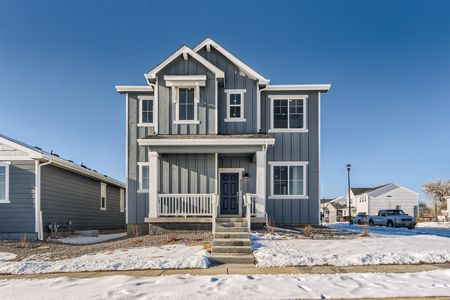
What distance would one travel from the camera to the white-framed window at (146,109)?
1478 cm

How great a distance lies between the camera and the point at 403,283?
6.26 metres

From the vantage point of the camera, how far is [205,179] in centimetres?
1362

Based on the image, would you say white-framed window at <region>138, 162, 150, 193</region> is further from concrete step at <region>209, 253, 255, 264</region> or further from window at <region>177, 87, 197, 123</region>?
concrete step at <region>209, 253, 255, 264</region>

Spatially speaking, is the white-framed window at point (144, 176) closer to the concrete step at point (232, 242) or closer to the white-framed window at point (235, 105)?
the white-framed window at point (235, 105)

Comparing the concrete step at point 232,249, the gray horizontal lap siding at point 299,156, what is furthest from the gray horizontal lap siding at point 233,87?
the concrete step at point 232,249

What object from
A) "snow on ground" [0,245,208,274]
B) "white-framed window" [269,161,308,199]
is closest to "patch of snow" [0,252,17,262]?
"snow on ground" [0,245,208,274]

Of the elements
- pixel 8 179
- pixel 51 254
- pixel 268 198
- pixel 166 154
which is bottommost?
pixel 51 254

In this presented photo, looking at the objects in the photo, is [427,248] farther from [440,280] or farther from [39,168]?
[39,168]

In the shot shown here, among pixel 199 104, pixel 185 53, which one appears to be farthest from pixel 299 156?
pixel 185 53

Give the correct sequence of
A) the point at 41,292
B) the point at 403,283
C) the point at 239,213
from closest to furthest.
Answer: the point at 41,292, the point at 403,283, the point at 239,213

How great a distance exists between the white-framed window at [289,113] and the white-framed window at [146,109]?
17.7ft

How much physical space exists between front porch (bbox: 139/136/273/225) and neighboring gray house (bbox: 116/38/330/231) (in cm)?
4

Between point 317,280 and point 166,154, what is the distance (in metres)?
8.74

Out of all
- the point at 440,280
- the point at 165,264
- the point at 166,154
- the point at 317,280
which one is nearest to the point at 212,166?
the point at 166,154
